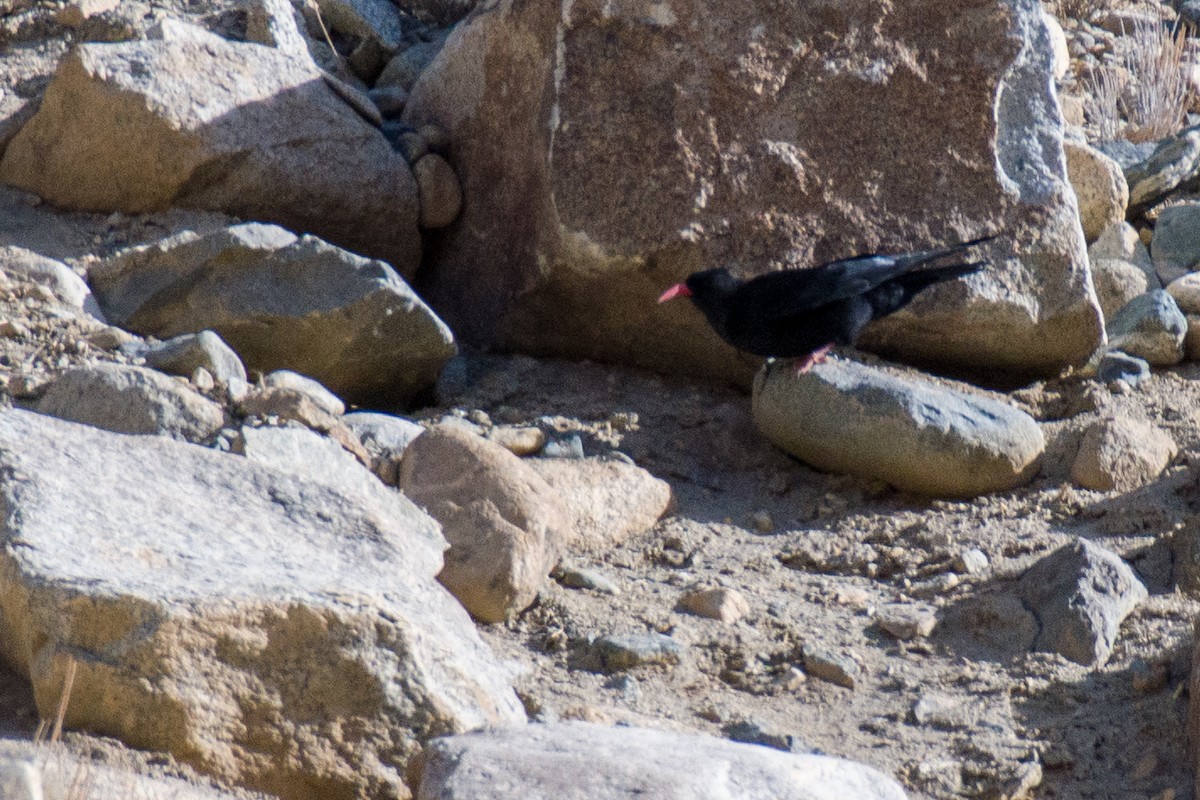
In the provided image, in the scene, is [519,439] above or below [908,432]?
below

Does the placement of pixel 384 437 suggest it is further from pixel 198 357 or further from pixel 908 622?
pixel 908 622

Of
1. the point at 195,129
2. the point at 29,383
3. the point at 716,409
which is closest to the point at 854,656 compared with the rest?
the point at 716,409

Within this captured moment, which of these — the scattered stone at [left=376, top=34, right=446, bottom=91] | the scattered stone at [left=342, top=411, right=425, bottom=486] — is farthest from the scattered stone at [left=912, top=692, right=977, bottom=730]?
the scattered stone at [left=376, top=34, right=446, bottom=91]

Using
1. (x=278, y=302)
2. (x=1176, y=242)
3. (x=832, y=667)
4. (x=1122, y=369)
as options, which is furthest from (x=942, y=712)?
(x=1176, y=242)

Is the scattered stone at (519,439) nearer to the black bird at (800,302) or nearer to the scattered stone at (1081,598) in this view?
the black bird at (800,302)

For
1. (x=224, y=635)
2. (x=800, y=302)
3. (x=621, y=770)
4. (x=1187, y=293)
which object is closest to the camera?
(x=621, y=770)

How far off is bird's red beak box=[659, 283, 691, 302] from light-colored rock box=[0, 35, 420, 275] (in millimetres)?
1126

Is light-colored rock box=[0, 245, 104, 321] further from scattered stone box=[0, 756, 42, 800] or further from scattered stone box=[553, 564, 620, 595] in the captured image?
scattered stone box=[0, 756, 42, 800]

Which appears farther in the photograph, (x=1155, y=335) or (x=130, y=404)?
(x=1155, y=335)

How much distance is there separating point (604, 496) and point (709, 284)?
103 cm

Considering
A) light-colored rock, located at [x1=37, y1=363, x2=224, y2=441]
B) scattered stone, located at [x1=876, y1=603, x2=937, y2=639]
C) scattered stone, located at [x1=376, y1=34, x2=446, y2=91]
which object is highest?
scattered stone, located at [x1=376, y1=34, x2=446, y2=91]

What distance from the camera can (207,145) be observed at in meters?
5.45

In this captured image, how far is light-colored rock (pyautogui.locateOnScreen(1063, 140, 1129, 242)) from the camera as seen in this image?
6.70 m

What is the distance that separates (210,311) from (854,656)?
2.34 metres
